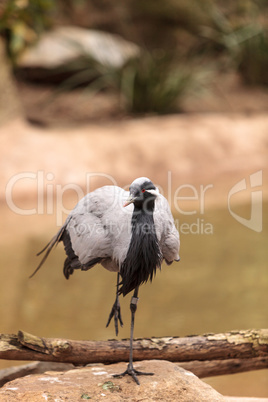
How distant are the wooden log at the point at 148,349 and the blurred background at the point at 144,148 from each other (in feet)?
2.28

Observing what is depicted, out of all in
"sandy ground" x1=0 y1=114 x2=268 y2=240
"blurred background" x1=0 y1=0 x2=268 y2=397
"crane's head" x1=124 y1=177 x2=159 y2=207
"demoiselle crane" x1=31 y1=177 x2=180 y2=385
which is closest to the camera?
"crane's head" x1=124 y1=177 x2=159 y2=207

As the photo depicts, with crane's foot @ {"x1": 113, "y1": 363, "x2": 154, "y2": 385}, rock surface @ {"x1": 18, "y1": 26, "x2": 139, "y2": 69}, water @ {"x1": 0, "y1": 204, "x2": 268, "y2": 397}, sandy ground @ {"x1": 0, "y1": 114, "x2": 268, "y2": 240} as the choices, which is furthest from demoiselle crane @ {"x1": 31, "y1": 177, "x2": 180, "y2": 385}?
rock surface @ {"x1": 18, "y1": 26, "x2": 139, "y2": 69}

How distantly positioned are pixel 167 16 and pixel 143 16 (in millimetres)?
496

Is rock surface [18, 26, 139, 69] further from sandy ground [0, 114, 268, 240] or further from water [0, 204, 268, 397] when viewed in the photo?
water [0, 204, 268, 397]

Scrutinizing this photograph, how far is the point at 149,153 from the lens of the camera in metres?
8.27

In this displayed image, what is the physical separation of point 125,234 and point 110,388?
2.72 ft

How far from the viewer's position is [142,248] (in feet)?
8.82

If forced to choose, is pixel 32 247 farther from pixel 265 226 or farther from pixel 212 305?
pixel 265 226

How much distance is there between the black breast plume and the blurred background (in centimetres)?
181

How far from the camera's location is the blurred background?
5152 millimetres

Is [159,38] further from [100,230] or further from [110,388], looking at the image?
[110,388]

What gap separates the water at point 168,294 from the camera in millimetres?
4762

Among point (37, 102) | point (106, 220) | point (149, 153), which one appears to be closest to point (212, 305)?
point (106, 220)

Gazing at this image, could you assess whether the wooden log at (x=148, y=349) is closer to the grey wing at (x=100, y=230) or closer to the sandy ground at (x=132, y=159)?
the grey wing at (x=100, y=230)
